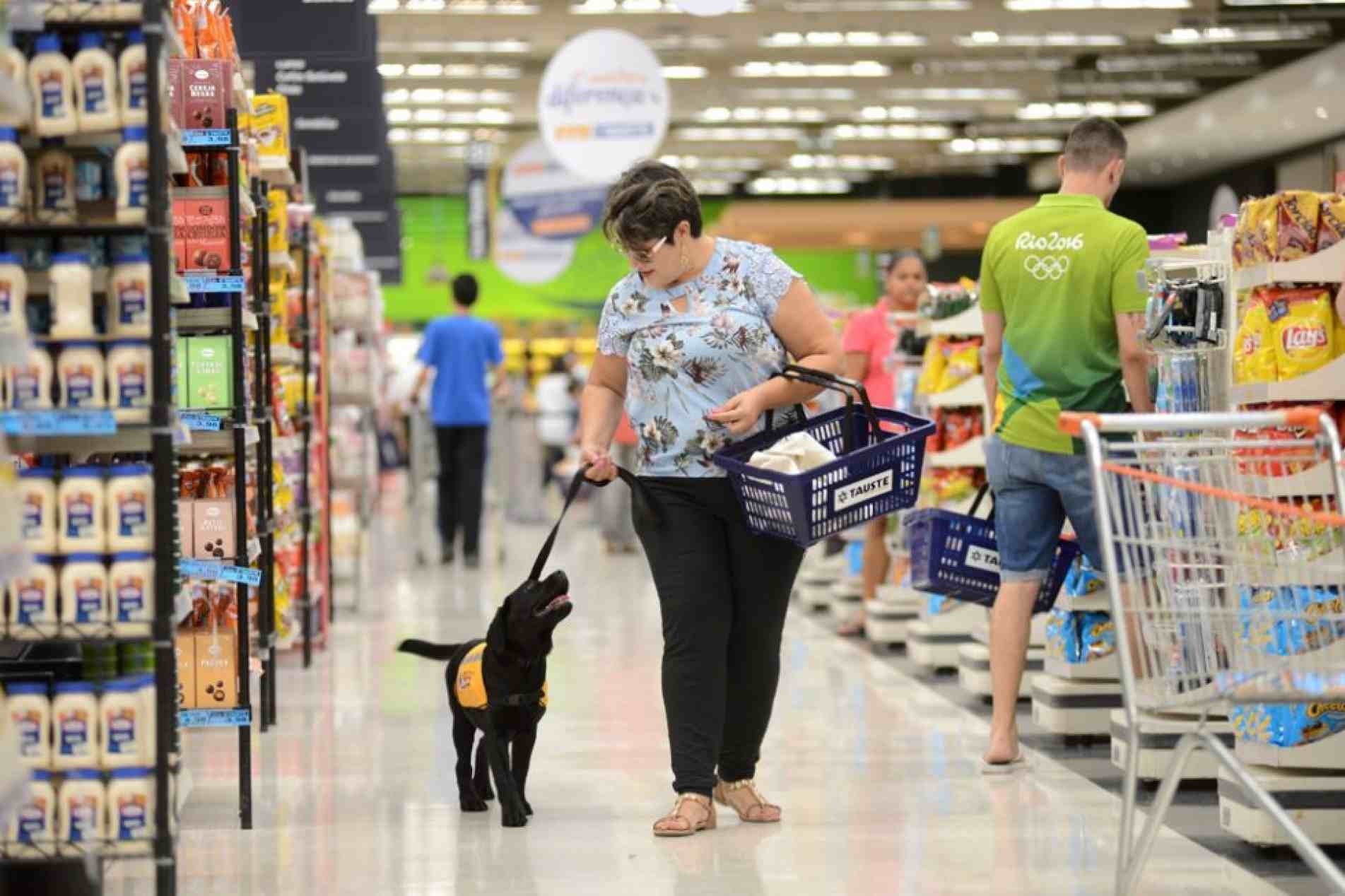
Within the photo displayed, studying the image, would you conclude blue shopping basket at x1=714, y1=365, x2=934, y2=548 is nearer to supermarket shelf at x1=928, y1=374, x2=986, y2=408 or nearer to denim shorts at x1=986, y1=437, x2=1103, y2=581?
denim shorts at x1=986, y1=437, x2=1103, y2=581

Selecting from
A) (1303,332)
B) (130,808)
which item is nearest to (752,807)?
(1303,332)

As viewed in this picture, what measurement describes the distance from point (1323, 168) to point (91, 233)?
22331 millimetres

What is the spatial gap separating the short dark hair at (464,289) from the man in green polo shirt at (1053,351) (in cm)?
703

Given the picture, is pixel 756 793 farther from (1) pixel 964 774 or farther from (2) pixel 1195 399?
(2) pixel 1195 399

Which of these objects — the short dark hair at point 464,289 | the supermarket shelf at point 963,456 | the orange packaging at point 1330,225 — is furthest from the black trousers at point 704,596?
the short dark hair at point 464,289

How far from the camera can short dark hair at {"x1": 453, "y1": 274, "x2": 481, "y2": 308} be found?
11945 millimetres

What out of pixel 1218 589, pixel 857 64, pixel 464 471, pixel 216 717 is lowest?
pixel 464 471

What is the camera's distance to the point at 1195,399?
483 cm

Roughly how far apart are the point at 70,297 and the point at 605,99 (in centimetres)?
913

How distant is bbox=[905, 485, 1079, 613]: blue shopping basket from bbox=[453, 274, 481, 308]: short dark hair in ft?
22.0

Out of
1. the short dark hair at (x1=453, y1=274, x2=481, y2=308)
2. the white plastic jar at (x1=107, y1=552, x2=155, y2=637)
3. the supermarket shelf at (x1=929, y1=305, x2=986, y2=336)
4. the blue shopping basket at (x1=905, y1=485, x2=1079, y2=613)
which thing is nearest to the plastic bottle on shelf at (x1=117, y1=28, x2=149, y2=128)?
the white plastic jar at (x1=107, y1=552, x2=155, y2=637)

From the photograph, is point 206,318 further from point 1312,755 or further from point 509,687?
point 1312,755

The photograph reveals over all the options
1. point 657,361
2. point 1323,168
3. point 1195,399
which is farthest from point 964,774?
point 1323,168

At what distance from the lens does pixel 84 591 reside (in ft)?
10.3
